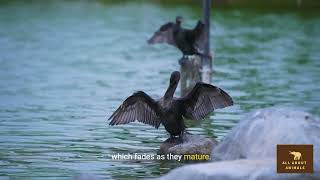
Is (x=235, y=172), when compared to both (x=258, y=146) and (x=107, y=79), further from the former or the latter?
(x=107, y=79)

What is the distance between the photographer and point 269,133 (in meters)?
10.2

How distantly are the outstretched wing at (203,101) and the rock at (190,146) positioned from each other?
0.32m

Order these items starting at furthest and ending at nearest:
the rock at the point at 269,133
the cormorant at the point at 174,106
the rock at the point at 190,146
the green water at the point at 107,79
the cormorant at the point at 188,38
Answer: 1. the cormorant at the point at 188,38
2. the green water at the point at 107,79
3. the cormorant at the point at 174,106
4. the rock at the point at 190,146
5. the rock at the point at 269,133

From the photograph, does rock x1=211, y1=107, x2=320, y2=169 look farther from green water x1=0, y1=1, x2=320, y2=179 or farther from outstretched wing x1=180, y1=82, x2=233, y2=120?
outstretched wing x1=180, y1=82, x2=233, y2=120

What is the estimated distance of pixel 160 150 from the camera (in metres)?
12.7

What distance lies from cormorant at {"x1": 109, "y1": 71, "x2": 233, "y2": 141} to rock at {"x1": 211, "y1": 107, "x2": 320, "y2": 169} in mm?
1798

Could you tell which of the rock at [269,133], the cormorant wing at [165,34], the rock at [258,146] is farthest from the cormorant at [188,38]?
the rock at [269,133]

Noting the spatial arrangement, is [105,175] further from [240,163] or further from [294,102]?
[294,102]

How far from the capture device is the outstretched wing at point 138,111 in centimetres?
1255

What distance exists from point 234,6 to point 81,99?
4079cm

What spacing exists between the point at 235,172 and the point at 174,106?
11.5ft

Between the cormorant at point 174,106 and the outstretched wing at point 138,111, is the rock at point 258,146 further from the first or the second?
the outstretched wing at point 138,111

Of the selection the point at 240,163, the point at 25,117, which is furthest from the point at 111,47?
the point at 240,163

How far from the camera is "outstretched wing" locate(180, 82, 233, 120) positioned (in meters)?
12.6
